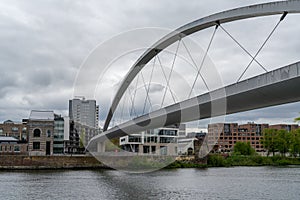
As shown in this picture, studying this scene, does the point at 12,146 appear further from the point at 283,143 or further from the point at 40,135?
the point at 283,143

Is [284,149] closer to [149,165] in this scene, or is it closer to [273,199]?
[149,165]

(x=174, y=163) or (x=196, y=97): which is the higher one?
(x=196, y=97)

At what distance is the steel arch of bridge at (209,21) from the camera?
50.5ft

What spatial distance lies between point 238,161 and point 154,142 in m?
15.1

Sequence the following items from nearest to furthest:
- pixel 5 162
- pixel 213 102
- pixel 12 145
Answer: pixel 213 102 → pixel 5 162 → pixel 12 145

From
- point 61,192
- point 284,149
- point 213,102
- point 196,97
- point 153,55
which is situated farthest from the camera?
point 284,149

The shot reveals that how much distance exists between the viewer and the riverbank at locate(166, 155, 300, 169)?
59.7 metres

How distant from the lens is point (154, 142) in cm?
7488

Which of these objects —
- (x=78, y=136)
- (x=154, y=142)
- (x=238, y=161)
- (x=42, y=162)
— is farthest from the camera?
(x=78, y=136)

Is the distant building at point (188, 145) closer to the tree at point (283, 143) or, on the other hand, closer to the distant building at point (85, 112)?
the tree at point (283, 143)

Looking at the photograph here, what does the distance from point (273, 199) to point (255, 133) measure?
11998 cm

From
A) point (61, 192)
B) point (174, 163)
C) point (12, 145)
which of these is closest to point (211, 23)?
point (61, 192)

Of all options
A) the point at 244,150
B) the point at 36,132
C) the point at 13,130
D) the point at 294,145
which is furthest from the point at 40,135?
the point at 294,145

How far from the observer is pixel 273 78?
14.2 m
